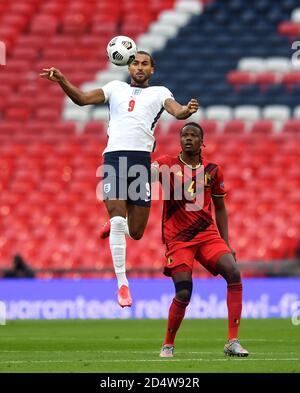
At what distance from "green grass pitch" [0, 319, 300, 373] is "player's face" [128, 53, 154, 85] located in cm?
260

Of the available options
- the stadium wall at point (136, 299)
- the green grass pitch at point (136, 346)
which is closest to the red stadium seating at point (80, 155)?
the stadium wall at point (136, 299)

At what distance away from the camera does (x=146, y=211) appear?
1190cm

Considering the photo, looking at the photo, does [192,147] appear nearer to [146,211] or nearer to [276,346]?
[146,211]

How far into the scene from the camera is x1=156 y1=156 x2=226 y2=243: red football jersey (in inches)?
449

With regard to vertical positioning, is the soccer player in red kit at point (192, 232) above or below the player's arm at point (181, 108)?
below

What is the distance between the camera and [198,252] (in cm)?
1143

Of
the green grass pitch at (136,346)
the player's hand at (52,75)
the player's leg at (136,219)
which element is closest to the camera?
the green grass pitch at (136,346)

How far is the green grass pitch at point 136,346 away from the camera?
32.7 feet

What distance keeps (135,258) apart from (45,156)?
5.00 metres

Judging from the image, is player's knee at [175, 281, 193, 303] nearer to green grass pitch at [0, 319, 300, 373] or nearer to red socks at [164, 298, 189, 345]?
red socks at [164, 298, 189, 345]

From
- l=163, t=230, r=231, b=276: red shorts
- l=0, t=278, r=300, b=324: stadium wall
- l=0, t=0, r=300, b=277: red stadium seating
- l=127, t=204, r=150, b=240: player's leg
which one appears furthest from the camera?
l=0, t=0, r=300, b=277: red stadium seating

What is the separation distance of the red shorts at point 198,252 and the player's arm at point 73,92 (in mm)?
1530

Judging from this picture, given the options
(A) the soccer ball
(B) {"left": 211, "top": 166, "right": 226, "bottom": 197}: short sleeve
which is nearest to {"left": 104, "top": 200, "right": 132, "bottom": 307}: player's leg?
(B) {"left": 211, "top": 166, "right": 226, "bottom": 197}: short sleeve

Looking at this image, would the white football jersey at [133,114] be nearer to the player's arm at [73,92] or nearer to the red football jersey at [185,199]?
the player's arm at [73,92]
